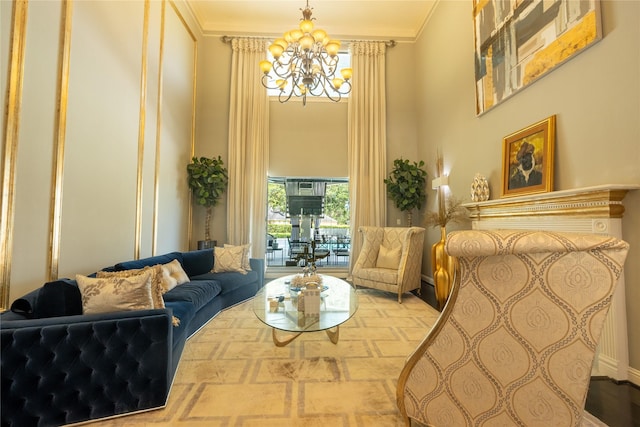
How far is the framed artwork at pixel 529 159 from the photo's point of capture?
245 cm

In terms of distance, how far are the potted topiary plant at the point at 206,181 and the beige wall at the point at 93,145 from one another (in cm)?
48

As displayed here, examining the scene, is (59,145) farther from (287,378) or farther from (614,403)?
(614,403)

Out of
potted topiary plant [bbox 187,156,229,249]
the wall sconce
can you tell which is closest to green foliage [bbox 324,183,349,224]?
the wall sconce

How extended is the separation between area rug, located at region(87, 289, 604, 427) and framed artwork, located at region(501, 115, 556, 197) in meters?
1.88

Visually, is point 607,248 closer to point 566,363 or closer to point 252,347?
point 566,363

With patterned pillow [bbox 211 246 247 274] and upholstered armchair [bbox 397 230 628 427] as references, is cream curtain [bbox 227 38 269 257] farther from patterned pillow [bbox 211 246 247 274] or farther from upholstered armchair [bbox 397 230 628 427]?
upholstered armchair [bbox 397 230 628 427]

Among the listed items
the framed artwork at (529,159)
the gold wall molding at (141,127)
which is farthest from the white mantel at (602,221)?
the gold wall molding at (141,127)

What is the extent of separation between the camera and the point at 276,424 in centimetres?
150

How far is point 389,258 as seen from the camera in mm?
4195

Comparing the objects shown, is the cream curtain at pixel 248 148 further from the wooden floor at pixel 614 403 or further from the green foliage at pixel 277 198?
the wooden floor at pixel 614 403

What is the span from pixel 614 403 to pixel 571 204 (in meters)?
1.41

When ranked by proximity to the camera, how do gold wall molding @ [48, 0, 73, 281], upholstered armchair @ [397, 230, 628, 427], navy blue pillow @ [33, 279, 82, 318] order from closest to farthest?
upholstered armchair @ [397, 230, 628, 427] < navy blue pillow @ [33, 279, 82, 318] < gold wall molding @ [48, 0, 73, 281]

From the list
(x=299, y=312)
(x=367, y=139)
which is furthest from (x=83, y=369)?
(x=367, y=139)

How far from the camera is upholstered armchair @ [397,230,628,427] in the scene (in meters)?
0.99
